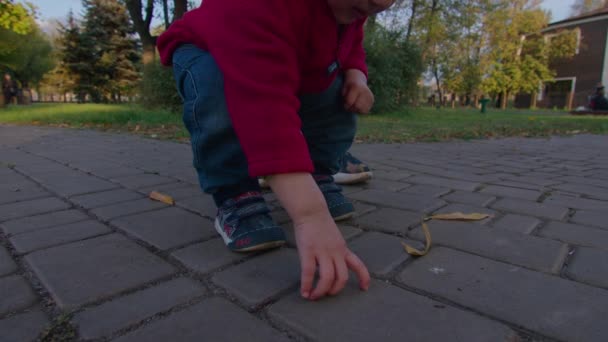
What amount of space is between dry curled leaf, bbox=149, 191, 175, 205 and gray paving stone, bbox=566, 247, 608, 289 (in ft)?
4.84

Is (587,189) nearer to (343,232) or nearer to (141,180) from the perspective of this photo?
(343,232)

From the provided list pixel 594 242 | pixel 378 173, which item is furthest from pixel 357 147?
pixel 594 242

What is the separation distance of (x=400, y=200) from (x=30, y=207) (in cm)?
162

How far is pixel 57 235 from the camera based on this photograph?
4.24 feet

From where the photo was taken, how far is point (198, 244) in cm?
123

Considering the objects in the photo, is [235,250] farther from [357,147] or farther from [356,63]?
[357,147]

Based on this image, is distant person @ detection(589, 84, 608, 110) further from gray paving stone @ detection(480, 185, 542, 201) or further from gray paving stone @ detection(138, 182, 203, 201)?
gray paving stone @ detection(138, 182, 203, 201)

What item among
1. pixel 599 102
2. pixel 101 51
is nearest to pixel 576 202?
pixel 599 102

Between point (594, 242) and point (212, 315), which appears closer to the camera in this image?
point (212, 315)

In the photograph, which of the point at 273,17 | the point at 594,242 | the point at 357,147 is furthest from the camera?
the point at 357,147

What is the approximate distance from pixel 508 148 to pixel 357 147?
1.58 metres

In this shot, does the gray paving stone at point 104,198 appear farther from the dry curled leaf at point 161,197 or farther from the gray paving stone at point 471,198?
the gray paving stone at point 471,198

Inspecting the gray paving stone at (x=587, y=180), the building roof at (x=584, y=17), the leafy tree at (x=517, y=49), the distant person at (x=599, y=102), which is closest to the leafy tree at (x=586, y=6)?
the building roof at (x=584, y=17)

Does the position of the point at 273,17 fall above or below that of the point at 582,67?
below
